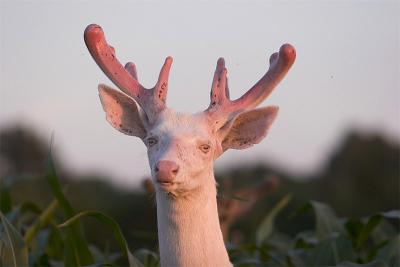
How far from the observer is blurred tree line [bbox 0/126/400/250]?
30.4m

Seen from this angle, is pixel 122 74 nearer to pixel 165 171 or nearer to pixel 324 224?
pixel 165 171

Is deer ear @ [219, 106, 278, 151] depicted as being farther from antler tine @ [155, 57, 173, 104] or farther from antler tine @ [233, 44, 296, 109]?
antler tine @ [155, 57, 173, 104]

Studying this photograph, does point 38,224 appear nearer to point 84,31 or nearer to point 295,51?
point 84,31

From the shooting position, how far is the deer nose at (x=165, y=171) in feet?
14.5

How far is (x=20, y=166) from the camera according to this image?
45250 millimetres

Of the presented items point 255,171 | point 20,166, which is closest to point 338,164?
point 255,171

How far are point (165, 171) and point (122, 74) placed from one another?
882 millimetres

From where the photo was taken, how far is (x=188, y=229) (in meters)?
4.79

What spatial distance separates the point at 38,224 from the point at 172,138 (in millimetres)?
2279

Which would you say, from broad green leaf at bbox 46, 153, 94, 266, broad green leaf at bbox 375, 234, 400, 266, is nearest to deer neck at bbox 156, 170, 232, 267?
broad green leaf at bbox 46, 153, 94, 266

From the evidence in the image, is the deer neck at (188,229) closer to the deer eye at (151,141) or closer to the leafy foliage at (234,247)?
the deer eye at (151,141)

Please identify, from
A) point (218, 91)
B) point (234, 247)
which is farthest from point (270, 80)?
point (234, 247)

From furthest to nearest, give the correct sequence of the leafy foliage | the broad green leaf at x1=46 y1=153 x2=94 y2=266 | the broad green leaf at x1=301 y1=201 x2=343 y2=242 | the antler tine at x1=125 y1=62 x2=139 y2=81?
the broad green leaf at x1=301 y1=201 x2=343 y2=242 < the broad green leaf at x1=46 y1=153 x2=94 y2=266 < the leafy foliage < the antler tine at x1=125 y1=62 x2=139 y2=81

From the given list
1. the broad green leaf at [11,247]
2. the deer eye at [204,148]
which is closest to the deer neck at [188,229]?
the deer eye at [204,148]
